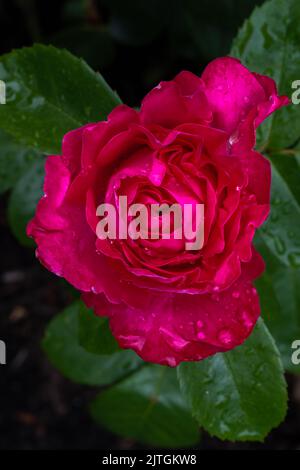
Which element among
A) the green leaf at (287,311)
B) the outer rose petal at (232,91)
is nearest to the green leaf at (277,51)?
the outer rose petal at (232,91)

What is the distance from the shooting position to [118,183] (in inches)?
21.6

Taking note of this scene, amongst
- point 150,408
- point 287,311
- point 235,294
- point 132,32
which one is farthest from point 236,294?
point 132,32

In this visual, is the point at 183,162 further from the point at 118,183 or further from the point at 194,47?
the point at 194,47

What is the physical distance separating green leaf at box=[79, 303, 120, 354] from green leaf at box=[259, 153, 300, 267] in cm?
23

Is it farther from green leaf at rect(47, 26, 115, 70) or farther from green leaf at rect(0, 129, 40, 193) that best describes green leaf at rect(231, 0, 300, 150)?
green leaf at rect(47, 26, 115, 70)

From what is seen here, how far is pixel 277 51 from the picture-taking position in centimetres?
76

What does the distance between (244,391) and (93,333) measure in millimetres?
199

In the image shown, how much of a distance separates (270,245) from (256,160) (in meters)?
0.21

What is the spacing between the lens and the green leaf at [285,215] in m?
0.74

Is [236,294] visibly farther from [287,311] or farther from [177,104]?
→ [287,311]

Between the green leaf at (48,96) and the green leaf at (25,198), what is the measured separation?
0.86 feet

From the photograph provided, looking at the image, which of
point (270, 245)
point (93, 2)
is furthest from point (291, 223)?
point (93, 2)

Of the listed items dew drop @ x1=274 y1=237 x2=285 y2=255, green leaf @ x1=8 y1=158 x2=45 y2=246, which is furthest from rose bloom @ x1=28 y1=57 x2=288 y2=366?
green leaf @ x1=8 y1=158 x2=45 y2=246
